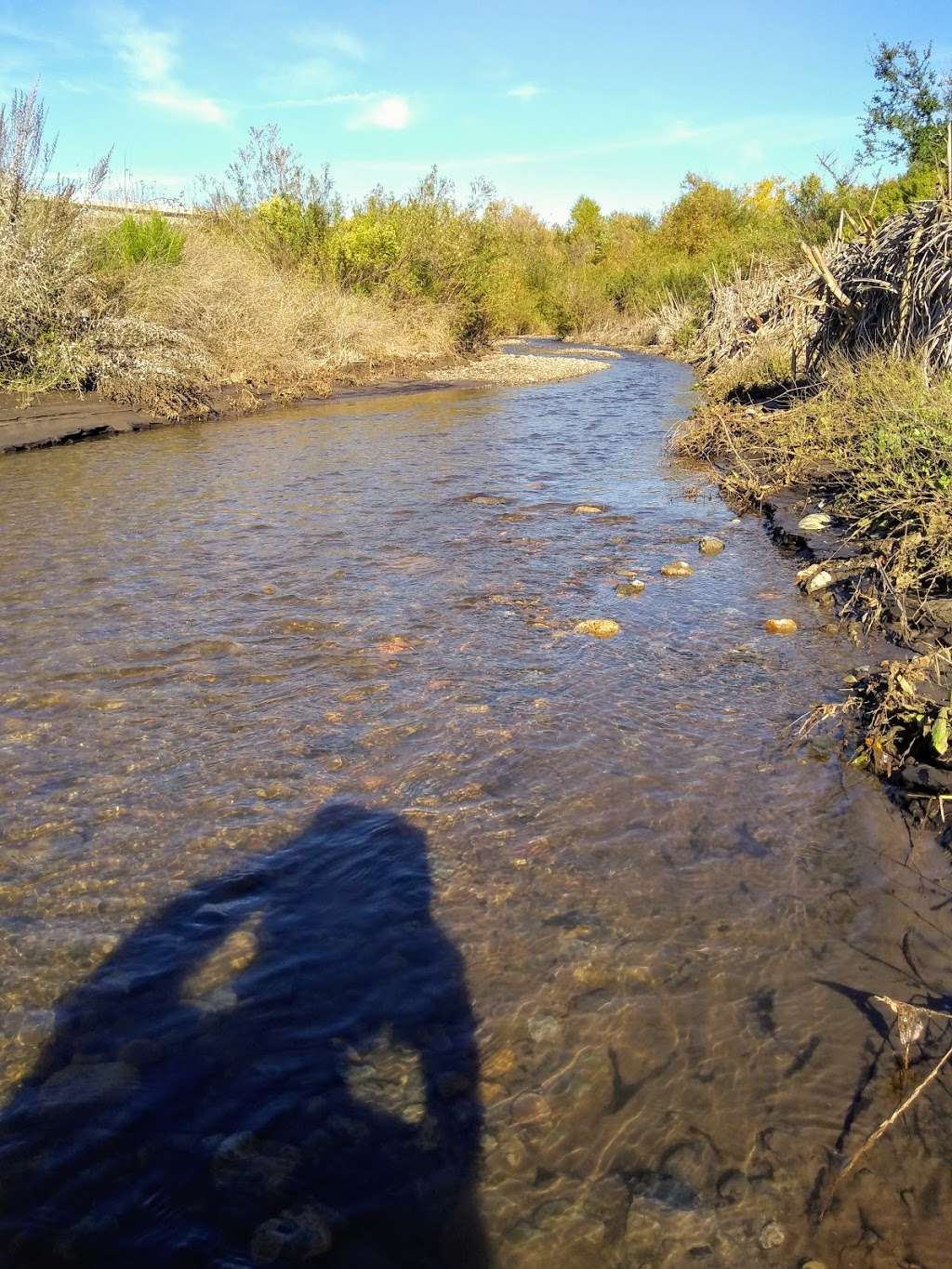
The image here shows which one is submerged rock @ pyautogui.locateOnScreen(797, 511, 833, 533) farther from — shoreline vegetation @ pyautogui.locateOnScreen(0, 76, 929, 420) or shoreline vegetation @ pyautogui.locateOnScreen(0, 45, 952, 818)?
shoreline vegetation @ pyautogui.locateOnScreen(0, 76, 929, 420)

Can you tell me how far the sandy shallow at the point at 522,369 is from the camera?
2437 centimetres

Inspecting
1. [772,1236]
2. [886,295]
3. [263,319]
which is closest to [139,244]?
[263,319]

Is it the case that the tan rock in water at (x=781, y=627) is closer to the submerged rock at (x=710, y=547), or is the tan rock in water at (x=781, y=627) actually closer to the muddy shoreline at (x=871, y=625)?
the muddy shoreline at (x=871, y=625)

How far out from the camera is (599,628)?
589 cm

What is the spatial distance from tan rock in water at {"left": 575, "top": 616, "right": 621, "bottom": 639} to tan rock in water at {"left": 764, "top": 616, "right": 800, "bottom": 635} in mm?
974

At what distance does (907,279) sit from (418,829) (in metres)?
9.56

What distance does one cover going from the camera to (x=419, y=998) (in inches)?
112

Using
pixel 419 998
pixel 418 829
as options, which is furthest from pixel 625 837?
pixel 419 998

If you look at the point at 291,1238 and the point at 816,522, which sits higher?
the point at 816,522

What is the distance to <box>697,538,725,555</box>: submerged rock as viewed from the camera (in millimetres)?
7840

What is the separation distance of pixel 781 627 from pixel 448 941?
362cm

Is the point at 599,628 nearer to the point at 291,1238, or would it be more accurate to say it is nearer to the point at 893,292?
the point at 291,1238

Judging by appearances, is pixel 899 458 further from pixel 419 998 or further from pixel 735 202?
pixel 735 202

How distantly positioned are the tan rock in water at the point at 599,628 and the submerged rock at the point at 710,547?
2.22 metres
